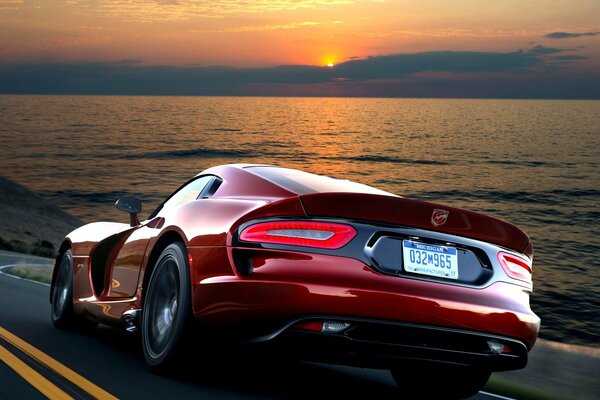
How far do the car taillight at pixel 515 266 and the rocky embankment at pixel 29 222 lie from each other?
132 ft

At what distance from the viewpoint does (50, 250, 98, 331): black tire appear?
793 centimetres

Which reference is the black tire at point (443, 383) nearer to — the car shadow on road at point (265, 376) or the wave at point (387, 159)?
the car shadow on road at point (265, 376)

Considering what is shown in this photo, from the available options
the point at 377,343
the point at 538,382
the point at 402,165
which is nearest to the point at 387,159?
the point at 402,165

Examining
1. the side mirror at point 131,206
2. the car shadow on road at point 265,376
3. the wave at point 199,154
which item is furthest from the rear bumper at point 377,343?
the wave at point 199,154

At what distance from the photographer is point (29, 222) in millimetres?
58344

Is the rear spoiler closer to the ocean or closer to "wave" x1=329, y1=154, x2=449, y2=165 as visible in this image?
the ocean

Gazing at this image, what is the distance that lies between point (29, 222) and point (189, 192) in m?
54.7

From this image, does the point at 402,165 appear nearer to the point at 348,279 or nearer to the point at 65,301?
the point at 65,301

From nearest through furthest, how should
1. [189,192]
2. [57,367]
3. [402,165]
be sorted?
1. [57,367]
2. [189,192]
3. [402,165]

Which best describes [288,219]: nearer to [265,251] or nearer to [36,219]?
[265,251]

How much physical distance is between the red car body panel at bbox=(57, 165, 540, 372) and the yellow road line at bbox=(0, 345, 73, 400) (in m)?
0.87

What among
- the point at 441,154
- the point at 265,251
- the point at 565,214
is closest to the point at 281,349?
the point at 265,251

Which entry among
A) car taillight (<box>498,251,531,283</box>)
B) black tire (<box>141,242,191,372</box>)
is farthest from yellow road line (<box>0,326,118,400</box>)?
car taillight (<box>498,251,531,283</box>)

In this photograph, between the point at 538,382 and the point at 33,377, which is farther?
the point at 538,382
